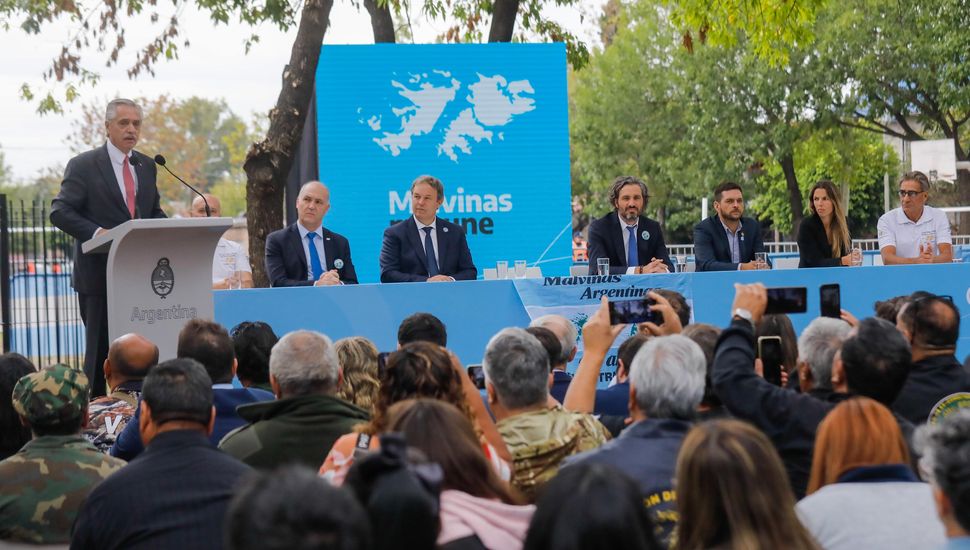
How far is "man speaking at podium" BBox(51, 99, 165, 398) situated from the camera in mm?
7566

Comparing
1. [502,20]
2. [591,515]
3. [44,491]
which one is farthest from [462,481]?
[502,20]

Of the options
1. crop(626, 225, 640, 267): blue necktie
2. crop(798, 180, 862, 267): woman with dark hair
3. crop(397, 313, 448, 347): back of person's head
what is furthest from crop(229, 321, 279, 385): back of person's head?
crop(798, 180, 862, 267): woman with dark hair

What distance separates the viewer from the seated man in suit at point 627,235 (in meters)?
10.2

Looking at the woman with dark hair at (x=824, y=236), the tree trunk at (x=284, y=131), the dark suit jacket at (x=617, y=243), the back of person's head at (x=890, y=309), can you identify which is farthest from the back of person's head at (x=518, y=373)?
the tree trunk at (x=284, y=131)

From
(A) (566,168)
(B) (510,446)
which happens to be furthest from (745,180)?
(B) (510,446)

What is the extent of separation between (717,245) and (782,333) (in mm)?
4345

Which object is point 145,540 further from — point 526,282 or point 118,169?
point 526,282

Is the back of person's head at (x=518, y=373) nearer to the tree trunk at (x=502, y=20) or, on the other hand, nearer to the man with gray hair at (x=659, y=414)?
the man with gray hair at (x=659, y=414)

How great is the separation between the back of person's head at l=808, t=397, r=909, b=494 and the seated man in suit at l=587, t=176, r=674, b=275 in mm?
6798

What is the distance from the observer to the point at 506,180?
1324 cm

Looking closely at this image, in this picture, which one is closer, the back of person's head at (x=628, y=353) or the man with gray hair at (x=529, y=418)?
the man with gray hair at (x=529, y=418)

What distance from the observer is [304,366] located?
14.8ft

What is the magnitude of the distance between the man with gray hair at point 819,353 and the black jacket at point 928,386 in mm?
435

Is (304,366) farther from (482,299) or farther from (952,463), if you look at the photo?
(482,299)
